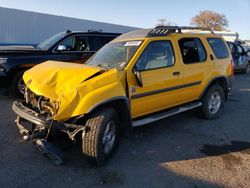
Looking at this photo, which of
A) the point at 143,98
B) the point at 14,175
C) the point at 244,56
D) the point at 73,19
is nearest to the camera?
the point at 14,175

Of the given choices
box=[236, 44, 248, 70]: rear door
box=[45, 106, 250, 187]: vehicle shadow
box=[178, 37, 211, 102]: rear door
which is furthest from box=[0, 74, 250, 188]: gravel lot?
box=[236, 44, 248, 70]: rear door

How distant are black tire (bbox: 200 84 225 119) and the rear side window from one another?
2.37 feet

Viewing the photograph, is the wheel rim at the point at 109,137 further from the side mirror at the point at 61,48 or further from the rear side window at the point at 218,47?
Answer: the side mirror at the point at 61,48

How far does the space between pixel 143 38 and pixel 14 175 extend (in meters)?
3.01

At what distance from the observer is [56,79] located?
4203 millimetres

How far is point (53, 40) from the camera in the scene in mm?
8609

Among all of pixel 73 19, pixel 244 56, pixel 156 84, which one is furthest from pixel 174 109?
pixel 73 19

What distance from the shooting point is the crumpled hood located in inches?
157

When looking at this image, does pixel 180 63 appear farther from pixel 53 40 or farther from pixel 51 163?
pixel 53 40

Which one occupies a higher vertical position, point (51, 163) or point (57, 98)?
point (57, 98)

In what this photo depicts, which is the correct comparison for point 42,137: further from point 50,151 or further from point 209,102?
point 209,102

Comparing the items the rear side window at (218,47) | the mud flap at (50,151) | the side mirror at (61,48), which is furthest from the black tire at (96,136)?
the side mirror at (61,48)

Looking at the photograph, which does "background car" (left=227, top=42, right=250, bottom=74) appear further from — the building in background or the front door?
the building in background

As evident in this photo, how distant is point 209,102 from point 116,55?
258 centimetres
